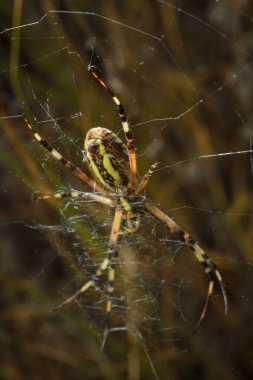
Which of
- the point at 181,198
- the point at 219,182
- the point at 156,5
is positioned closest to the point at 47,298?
the point at 181,198

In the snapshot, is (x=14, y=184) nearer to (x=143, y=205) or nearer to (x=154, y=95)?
(x=154, y=95)

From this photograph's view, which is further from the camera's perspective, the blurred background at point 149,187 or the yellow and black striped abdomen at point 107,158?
the blurred background at point 149,187

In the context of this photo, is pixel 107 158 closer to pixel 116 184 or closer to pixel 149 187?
pixel 116 184

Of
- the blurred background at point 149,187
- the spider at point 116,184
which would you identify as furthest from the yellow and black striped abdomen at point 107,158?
the blurred background at point 149,187

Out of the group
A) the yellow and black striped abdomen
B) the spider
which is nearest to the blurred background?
the spider

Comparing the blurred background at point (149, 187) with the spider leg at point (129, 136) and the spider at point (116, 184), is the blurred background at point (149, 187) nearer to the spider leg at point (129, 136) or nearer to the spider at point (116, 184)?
the spider at point (116, 184)

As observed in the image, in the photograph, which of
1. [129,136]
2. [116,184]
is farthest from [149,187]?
[129,136]
